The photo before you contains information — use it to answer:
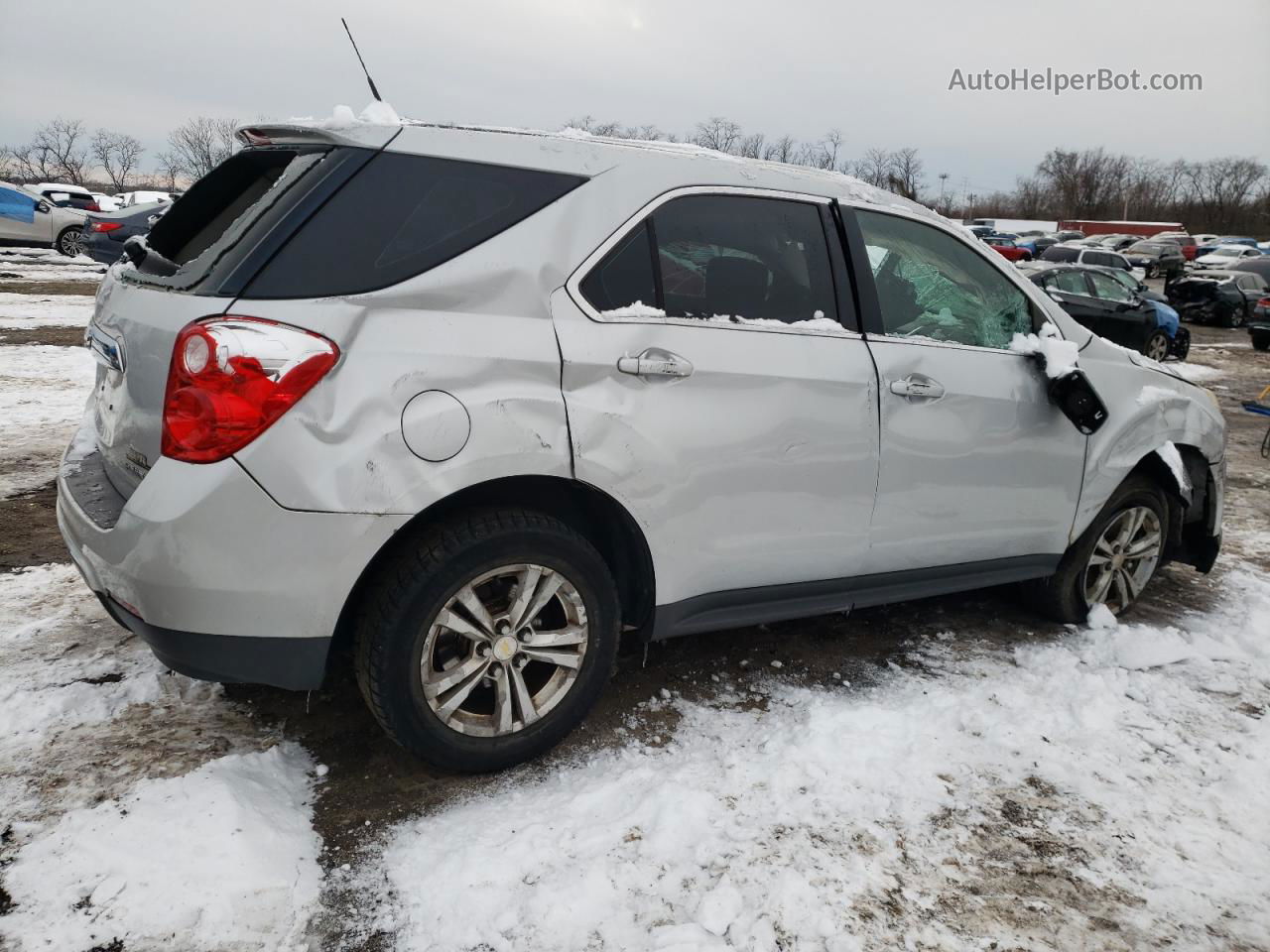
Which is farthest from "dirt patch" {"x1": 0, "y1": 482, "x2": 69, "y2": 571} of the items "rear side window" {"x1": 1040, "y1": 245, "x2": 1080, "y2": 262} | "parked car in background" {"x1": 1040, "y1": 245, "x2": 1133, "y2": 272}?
"rear side window" {"x1": 1040, "y1": 245, "x2": 1080, "y2": 262}

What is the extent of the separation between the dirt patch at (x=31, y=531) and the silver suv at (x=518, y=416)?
5.24ft

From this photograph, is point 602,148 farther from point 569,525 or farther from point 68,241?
point 68,241

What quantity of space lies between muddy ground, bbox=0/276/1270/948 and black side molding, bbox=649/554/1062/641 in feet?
1.24

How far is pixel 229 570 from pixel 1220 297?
26.4m

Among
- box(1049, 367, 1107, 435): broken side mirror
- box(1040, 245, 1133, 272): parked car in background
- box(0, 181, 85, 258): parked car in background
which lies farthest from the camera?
box(1040, 245, 1133, 272): parked car in background

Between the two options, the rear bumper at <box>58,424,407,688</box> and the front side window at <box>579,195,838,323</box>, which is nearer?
the rear bumper at <box>58,424,407,688</box>

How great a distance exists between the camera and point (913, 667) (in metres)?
3.70

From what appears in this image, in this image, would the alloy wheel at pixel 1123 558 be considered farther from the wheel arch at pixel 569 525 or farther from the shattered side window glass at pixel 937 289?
the wheel arch at pixel 569 525

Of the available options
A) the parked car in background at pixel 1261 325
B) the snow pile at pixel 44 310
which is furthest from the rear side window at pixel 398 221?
the parked car in background at pixel 1261 325

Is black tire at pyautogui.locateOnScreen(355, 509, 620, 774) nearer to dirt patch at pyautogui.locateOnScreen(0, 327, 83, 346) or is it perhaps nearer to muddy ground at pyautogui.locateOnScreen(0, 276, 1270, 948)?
muddy ground at pyautogui.locateOnScreen(0, 276, 1270, 948)

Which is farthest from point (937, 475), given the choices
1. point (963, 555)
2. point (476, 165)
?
point (476, 165)

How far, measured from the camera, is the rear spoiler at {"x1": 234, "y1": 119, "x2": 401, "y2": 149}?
8.31 ft

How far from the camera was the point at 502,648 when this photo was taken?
2.65 metres

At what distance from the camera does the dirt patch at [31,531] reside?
4.18 metres
